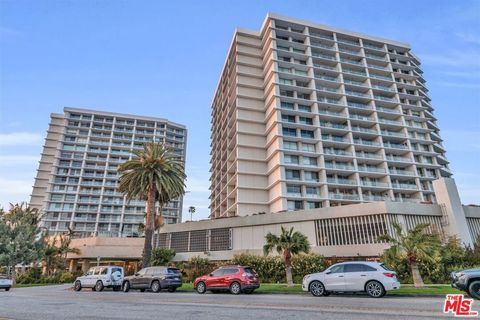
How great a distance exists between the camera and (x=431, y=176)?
60969 mm

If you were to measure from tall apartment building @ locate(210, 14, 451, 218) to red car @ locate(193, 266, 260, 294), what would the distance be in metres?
31.2

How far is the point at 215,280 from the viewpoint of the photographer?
1980 centimetres

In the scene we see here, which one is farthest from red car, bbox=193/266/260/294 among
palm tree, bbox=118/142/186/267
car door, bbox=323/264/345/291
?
palm tree, bbox=118/142/186/267

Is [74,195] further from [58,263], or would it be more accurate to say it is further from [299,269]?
[299,269]

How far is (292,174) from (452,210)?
84.9ft

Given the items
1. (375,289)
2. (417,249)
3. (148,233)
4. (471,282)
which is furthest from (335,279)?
(148,233)

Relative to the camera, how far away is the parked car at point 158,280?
21859 millimetres

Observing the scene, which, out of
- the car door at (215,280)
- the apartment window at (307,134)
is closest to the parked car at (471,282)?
the car door at (215,280)

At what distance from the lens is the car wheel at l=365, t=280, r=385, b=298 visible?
593 inches

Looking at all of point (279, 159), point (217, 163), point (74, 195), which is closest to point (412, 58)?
point (279, 159)

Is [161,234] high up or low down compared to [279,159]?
down

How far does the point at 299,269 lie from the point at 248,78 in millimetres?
45137

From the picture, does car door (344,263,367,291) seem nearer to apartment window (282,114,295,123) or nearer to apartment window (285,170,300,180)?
apartment window (285,170,300,180)

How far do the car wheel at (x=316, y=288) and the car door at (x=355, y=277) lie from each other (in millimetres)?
1358
